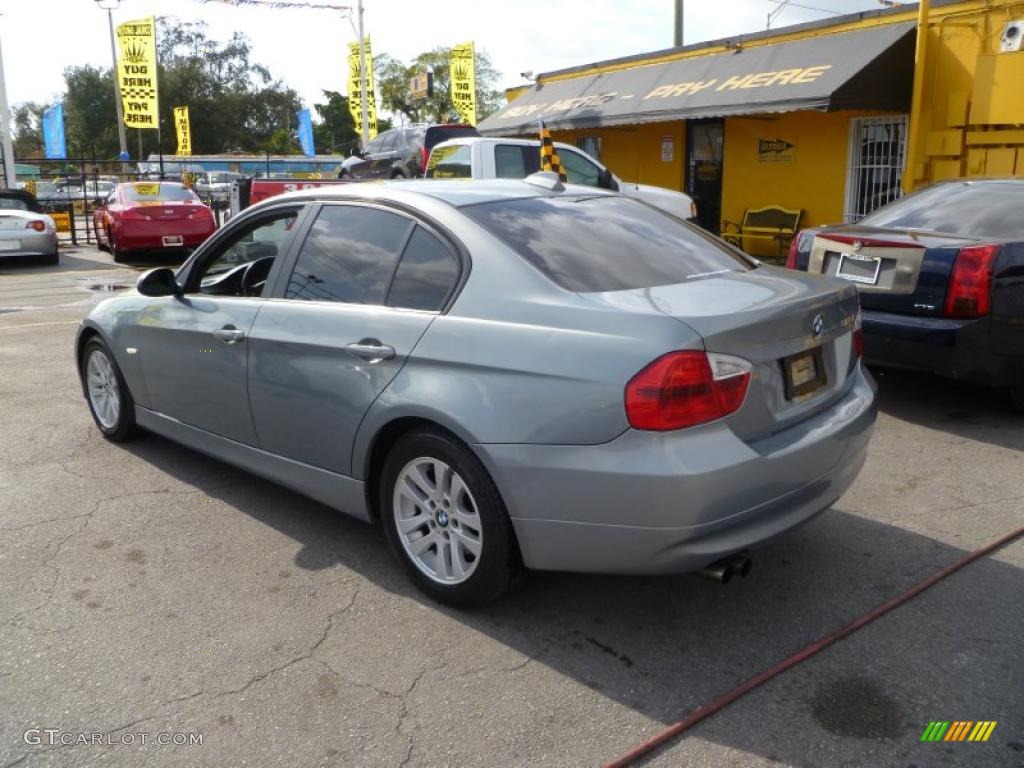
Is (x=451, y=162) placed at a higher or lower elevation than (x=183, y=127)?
lower

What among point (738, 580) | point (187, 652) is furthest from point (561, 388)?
point (187, 652)

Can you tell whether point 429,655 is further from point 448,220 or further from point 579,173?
point 579,173

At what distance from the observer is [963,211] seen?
6141 mm

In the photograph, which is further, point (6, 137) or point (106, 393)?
point (6, 137)

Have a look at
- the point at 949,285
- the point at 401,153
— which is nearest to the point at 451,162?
the point at 401,153

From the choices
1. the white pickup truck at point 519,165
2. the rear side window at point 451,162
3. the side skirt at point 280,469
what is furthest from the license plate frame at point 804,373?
the rear side window at point 451,162

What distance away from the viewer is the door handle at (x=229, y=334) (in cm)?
412

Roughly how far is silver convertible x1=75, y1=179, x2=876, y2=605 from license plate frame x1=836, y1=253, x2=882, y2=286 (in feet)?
7.20

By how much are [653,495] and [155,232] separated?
1443 cm

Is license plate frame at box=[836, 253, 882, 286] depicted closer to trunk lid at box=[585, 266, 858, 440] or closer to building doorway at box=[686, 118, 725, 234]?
trunk lid at box=[585, 266, 858, 440]

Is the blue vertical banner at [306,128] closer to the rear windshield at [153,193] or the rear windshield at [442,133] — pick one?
the rear windshield at [442,133]

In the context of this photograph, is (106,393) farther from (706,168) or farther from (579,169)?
(706,168)

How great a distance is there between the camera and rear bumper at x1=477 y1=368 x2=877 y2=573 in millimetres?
2814

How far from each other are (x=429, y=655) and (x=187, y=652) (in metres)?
0.84
